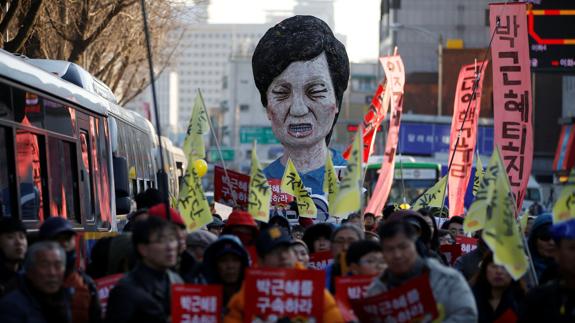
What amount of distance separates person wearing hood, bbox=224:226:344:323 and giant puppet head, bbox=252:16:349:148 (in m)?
9.77

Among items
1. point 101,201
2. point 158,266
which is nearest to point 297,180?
point 101,201

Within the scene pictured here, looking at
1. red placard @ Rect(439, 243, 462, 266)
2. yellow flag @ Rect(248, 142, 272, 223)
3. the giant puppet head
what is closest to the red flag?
the giant puppet head

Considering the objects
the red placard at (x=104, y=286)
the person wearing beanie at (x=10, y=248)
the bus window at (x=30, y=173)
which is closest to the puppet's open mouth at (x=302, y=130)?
the bus window at (x=30, y=173)

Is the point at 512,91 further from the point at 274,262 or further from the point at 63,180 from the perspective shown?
the point at 274,262

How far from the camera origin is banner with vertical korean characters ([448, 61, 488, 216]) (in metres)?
18.5

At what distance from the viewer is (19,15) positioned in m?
24.7

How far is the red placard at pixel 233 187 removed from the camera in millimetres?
14391

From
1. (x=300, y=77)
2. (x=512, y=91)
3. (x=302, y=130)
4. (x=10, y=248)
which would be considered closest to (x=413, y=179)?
(x=302, y=130)

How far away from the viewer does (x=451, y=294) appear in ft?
25.9

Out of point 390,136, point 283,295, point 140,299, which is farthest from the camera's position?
point 390,136

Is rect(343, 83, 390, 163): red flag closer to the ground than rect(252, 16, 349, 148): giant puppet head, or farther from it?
closer to the ground

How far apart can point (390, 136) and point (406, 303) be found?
14039mm

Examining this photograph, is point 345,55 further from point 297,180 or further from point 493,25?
point 297,180

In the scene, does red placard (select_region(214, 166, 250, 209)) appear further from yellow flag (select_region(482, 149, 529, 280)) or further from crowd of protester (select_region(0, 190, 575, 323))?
yellow flag (select_region(482, 149, 529, 280))
